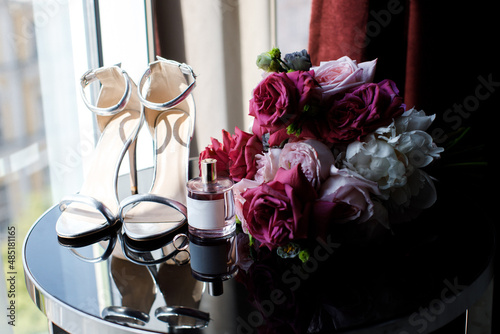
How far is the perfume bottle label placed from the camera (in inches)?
23.1

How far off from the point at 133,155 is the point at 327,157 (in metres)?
0.36

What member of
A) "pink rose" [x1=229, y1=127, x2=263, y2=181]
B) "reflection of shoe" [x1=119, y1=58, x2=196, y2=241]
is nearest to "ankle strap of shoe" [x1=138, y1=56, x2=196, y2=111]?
"reflection of shoe" [x1=119, y1=58, x2=196, y2=241]

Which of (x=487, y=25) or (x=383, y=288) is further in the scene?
(x=487, y=25)

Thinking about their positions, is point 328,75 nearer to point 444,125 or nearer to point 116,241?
point 116,241

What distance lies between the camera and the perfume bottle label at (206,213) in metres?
0.59

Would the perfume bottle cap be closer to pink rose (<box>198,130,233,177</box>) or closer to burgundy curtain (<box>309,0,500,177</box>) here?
pink rose (<box>198,130,233,177</box>)

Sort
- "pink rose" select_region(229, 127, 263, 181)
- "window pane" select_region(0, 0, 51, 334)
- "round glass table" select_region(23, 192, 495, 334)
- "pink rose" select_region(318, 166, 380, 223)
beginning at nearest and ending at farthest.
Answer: "round glass table" select_region(23, 192, 495, 334) < "pink rose" select_region(318, 166, 380, 223) < "pink rose" select_region(229, 127, 263, 181) < "window pane" select_region(0, 0, 51, 334)

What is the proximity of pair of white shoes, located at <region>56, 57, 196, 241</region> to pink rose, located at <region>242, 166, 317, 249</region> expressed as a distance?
147mm

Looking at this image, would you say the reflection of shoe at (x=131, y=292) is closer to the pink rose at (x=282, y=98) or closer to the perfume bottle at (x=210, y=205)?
the perfume bottle at (x=210, y=205)

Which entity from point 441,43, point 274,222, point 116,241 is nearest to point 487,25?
point 441,43

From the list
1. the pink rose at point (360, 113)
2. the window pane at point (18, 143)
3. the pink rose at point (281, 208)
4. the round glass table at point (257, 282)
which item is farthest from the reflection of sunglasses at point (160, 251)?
the window pane at point (18, 143)

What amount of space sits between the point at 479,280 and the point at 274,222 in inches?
9.6

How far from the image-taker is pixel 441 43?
1.01 meters

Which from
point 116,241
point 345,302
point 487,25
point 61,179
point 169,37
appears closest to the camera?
point 345,302
